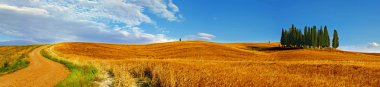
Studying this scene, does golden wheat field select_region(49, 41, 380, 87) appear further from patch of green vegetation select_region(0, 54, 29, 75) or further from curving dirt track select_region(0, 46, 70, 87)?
patch of green vegetation select_region(0, 54, 29, 75)

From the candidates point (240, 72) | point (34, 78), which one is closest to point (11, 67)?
point (34, 78)

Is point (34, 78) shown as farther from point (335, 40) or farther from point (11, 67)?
point (335, 40)

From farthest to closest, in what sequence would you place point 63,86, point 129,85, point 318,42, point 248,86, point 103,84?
point 318,42 < point 103,84 < point 63,86 < point 129,85 < point 248,86

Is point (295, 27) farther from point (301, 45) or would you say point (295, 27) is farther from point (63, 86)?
point (63, 86)

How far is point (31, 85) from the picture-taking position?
59.5 feet

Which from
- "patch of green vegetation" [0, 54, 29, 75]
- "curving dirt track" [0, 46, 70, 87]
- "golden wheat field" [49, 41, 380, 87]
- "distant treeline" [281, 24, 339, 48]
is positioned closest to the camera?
"golden wheat field" [49, 41, 380, 87]

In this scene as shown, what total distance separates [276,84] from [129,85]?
5197 millimetres

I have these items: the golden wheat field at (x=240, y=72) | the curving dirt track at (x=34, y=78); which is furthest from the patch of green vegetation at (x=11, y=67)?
the golden wheat field at (x=240, y=72)

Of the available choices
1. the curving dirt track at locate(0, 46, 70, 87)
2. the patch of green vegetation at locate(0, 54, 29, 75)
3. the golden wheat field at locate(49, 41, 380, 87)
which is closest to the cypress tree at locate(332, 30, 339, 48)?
the golden wheat field at locate(49, 41, 380, 87)

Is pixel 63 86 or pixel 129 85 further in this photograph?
pixel 63 86

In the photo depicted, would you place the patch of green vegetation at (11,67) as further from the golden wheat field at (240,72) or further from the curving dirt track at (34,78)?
the golden wheat field at (240,72)

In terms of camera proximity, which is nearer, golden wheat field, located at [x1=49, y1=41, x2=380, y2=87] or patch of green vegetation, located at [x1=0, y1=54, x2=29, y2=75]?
Result: golden wheat field, located at [x1=49, y1=41, x2=380, y2=87]

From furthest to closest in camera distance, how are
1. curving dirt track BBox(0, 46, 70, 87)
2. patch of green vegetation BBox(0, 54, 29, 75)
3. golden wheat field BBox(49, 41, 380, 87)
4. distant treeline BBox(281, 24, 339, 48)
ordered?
1. distant treeline BBox(281, 24, 339, 48)
2. patch of green vegetation BBox(0, 54, 29, 75)
3. curving dirt track BBox(0, 46, 70, 87)
4. golden wheat field BBox(49, 41, 380, 87)

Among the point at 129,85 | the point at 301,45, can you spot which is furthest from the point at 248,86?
the point at 301,45
